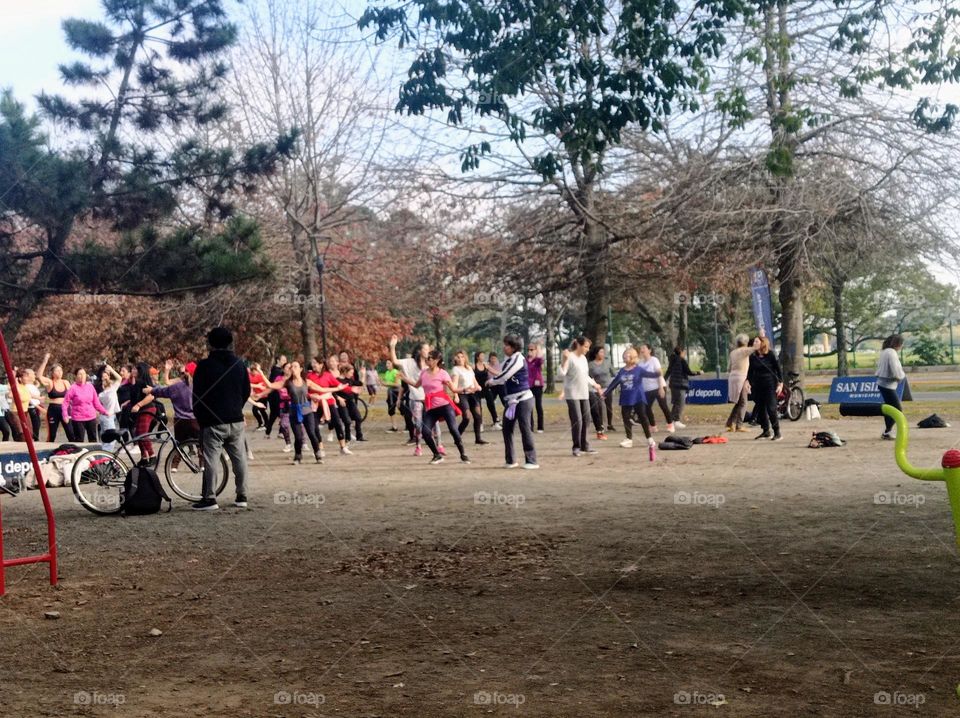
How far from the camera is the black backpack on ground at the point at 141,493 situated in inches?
481

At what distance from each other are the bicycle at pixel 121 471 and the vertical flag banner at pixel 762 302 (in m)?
13.3

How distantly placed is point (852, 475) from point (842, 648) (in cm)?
795

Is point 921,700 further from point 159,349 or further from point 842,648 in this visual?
point 159,349

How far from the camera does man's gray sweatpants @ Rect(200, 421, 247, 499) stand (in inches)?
482

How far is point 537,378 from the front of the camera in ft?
74.7

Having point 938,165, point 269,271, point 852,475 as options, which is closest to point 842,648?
point 852,475

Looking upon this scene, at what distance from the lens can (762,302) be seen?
24.0m

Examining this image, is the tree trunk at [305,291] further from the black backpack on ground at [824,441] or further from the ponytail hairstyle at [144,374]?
the black backpack on ground at [824,441]

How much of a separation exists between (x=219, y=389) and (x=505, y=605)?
18.5 feet

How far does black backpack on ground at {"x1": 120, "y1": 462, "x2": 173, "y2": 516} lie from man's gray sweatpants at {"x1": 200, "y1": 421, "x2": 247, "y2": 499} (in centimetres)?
50

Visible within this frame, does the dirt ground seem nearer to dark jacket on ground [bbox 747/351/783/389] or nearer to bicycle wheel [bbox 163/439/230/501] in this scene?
bicycle wheel [bbox 163/439/230/501]

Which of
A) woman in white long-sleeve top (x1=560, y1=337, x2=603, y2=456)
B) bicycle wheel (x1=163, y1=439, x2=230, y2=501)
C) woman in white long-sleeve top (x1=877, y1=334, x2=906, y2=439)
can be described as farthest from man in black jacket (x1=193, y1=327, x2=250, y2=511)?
woman in white long-sleeve top (x1=877, y1=334, x2=906, y2=439)

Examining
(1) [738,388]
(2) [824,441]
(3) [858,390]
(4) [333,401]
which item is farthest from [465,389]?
(3) [858,390]

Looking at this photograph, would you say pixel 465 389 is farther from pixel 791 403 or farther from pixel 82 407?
pixel 791 403
